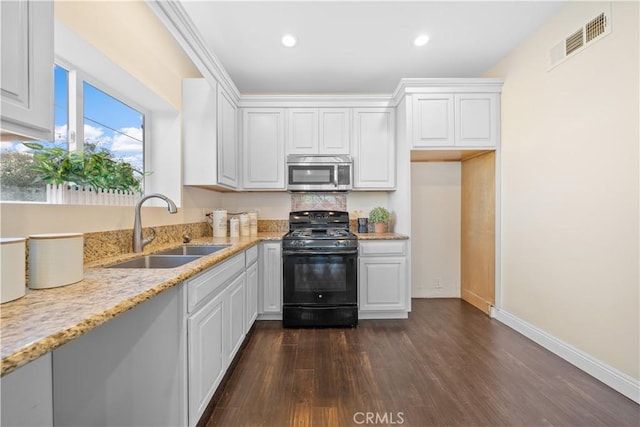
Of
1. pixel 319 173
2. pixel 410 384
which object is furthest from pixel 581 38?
pixel 410 384

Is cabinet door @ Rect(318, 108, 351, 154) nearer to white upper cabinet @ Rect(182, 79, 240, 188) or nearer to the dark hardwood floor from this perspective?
white upper cabinet @ Rect(182, 79, 240, 188)

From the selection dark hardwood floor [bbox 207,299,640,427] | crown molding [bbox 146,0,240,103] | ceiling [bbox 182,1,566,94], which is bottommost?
dark hardwood floor [bbox 207,299,640,427]

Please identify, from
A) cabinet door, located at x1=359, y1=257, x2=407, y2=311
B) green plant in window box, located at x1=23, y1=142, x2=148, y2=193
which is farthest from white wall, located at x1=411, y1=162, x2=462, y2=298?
green plant in window box, located at x1=23, y1=142, x2=148, y2=193

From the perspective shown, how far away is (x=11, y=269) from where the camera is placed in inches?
34.6

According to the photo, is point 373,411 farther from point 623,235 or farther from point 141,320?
point 623,235

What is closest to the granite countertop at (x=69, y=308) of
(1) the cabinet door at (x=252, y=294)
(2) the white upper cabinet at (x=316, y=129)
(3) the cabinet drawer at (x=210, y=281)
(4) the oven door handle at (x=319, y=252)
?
(3) the cabinet drawer at (x=210, y=281)

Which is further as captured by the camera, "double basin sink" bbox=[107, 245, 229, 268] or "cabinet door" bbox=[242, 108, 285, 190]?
"cabinet door" bbox=[242, 108, 285, 190]

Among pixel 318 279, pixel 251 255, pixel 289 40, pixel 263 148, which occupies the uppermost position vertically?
pixel 289 40

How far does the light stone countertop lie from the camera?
621 millimetres

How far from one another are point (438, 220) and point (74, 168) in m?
3.62

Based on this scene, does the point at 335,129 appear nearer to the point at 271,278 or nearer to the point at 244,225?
the point at 244,225

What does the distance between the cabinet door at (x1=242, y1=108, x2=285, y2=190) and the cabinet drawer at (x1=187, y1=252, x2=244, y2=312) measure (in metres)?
1.34

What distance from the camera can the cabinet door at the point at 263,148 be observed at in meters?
3.32

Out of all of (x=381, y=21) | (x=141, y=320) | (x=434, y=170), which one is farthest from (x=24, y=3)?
(x=434, y=170)
